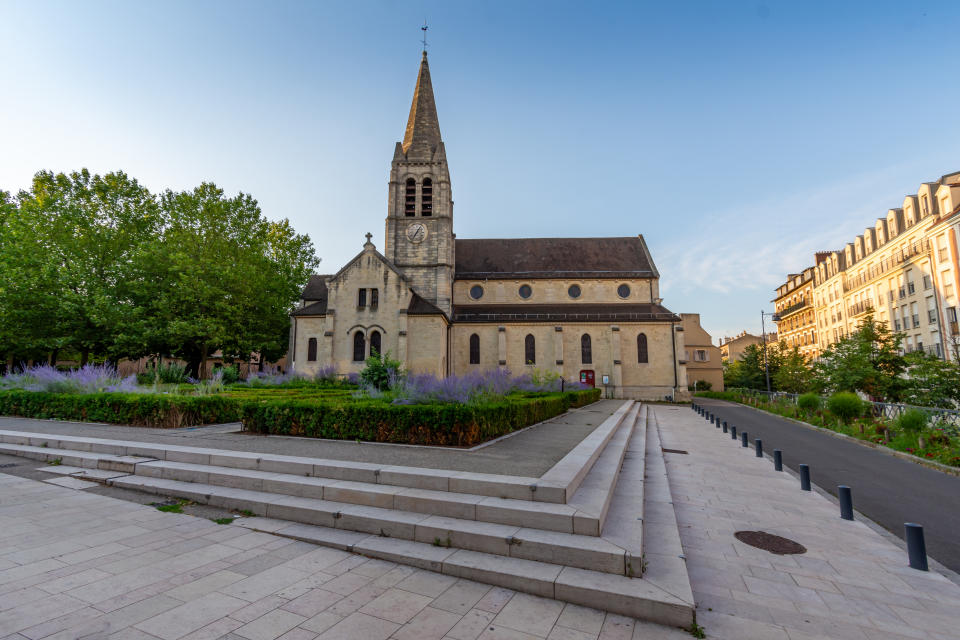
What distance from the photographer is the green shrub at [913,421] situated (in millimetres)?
12605

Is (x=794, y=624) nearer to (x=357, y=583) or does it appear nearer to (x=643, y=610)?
(x=643, y=610)

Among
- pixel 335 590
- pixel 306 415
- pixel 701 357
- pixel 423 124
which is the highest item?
pixel 423 124

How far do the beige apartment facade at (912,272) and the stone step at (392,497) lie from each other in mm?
26407

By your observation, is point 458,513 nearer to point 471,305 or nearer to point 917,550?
point 917,550

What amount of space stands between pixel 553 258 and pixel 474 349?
1232 cm

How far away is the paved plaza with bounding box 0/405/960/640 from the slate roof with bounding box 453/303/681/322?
28638mm

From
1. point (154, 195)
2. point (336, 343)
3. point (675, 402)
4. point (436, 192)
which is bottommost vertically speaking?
point (675, 402)

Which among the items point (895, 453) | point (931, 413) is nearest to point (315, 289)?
point (895, 453)

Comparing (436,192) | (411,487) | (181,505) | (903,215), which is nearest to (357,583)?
(411,487)

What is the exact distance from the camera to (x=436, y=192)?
3391 cm

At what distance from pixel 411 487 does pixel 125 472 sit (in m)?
5.25

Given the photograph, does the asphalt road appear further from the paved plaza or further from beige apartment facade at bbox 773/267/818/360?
beige apartment facade at bbox 773/267/818/360

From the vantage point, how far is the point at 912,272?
32.6 metres

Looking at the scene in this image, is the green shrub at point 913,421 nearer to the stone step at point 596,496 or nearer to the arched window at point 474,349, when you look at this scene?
the stone step at point 596,496
